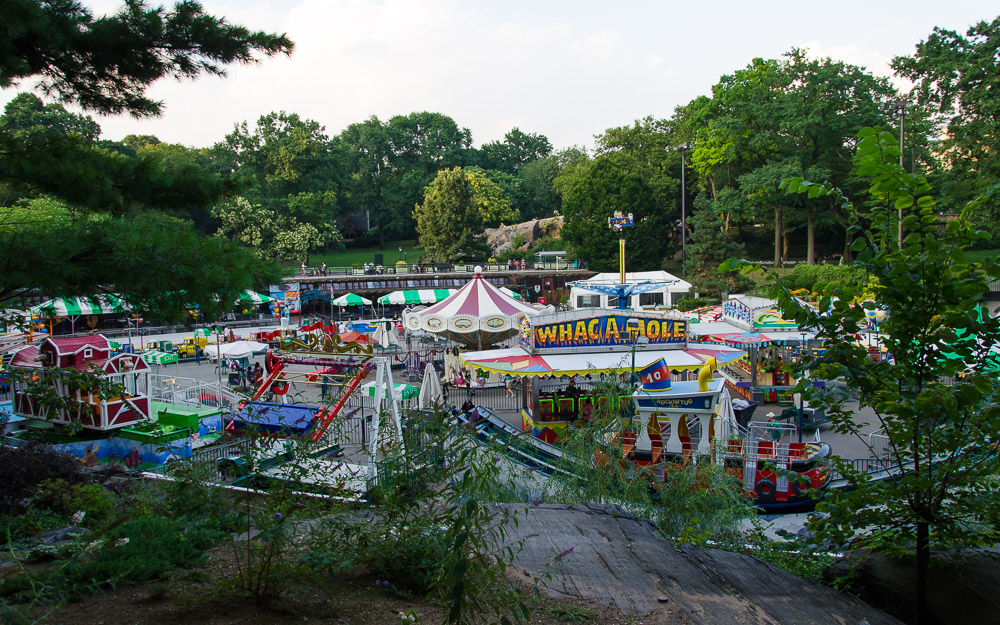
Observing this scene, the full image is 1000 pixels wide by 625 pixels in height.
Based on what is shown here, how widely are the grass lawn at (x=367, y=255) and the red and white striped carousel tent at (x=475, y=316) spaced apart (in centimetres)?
3464

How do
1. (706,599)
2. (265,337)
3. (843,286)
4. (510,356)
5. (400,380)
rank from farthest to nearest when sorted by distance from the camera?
1. (265,337)
2. (400,380)
3. (510,356)
4. (706,599)
5. (843,286)

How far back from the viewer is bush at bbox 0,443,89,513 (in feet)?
24.2

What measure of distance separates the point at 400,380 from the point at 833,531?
60.5ft

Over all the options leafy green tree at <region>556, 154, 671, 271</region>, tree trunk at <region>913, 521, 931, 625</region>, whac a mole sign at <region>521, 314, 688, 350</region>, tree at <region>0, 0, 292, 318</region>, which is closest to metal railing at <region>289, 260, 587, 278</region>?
leafy green tree at <region>556, 154, 671, 271</region>

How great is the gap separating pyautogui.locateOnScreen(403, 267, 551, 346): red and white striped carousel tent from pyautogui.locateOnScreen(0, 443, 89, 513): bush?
38.3 feet

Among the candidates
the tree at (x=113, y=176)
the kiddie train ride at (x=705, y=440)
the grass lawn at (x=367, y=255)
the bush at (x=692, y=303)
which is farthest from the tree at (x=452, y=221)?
the tree at (x=113, y=176)

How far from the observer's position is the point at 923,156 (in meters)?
37.3

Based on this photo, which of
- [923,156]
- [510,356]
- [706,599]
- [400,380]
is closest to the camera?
[706,599]

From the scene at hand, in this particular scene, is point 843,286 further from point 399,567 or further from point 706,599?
point 399,567

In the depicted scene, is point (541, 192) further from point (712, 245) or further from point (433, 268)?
point (712, 245)

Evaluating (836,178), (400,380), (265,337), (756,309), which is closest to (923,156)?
(836,178)

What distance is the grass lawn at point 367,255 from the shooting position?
5706 cm

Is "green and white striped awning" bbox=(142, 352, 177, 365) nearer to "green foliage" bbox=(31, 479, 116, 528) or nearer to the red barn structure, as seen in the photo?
the red barn structure

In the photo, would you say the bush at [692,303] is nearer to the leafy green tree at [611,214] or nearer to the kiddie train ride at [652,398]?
the leafy green tree at [611,214]
